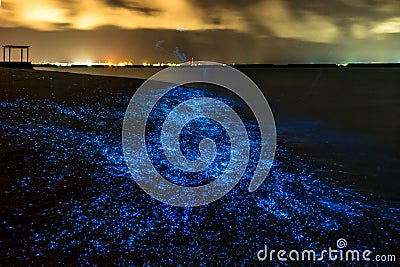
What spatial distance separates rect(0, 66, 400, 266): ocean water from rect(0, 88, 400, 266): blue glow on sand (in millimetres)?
15

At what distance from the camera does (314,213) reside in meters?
5.86

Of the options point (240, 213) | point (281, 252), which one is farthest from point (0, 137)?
point (281, 252)

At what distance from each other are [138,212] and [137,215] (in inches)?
3.7

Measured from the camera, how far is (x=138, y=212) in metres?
5.29

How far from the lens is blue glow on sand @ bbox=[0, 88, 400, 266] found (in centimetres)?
429

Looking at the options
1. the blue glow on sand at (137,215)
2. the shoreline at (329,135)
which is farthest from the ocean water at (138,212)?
the shoreline at (329,135)

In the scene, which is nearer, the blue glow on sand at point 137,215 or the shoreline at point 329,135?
the blue glow on sand at point 137,215

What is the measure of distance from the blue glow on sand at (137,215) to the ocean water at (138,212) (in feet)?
0.05

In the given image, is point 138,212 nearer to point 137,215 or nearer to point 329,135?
point 137,215

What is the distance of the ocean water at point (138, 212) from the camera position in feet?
14.1

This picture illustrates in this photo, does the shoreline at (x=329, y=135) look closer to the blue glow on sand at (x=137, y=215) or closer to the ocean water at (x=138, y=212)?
the ocean water at (x=138, y=212)

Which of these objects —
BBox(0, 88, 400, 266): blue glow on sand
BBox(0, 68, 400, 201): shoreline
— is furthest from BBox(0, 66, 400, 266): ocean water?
BBox(0, 68, 400, 201): shoreline

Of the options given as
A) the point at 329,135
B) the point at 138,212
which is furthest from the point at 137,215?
the point at 329,135

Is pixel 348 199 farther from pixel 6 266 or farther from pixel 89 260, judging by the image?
pixel 6 266
